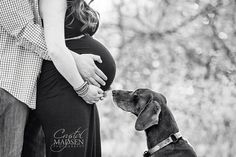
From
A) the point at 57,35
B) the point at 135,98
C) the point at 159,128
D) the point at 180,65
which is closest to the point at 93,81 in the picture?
the point at 57,35

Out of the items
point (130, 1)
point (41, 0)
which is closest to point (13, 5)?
point (41, 0)

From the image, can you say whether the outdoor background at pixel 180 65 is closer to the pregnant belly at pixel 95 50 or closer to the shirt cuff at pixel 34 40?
the pregnant belly at pixel 95 50

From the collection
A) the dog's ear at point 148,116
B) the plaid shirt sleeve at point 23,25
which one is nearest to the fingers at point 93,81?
the plaid shirt sleeve at point 23,25

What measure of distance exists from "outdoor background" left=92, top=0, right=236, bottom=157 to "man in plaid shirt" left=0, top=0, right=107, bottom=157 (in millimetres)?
3094

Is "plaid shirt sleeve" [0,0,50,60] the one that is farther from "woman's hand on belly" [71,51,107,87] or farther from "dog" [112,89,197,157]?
"dog" [112,89,197,157]

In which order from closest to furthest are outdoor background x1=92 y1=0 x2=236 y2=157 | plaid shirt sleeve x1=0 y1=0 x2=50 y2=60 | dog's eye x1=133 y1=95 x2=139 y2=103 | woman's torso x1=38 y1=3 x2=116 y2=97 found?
plaid shirt sleeve x1=0 y1=0 x2=50 y2=60
woman's torso x1=38 y1=3 x2=116 y2=97
dog's eye x1=133 y1=95 x2=139 y2=103
outdoor background x1=92 y1=0 x2=236 y2=157

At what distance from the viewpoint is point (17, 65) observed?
1892 millimetres

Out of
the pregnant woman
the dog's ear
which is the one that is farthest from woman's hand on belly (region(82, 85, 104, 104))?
the dog's ear

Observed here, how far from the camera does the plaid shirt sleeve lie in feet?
6.01

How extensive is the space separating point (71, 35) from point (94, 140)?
0.51 m

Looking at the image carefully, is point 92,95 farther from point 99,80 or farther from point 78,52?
point 78,52

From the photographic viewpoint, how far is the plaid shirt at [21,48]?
72.7 inches

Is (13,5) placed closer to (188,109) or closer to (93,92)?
(93,92)

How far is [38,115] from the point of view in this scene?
1.97 metres
